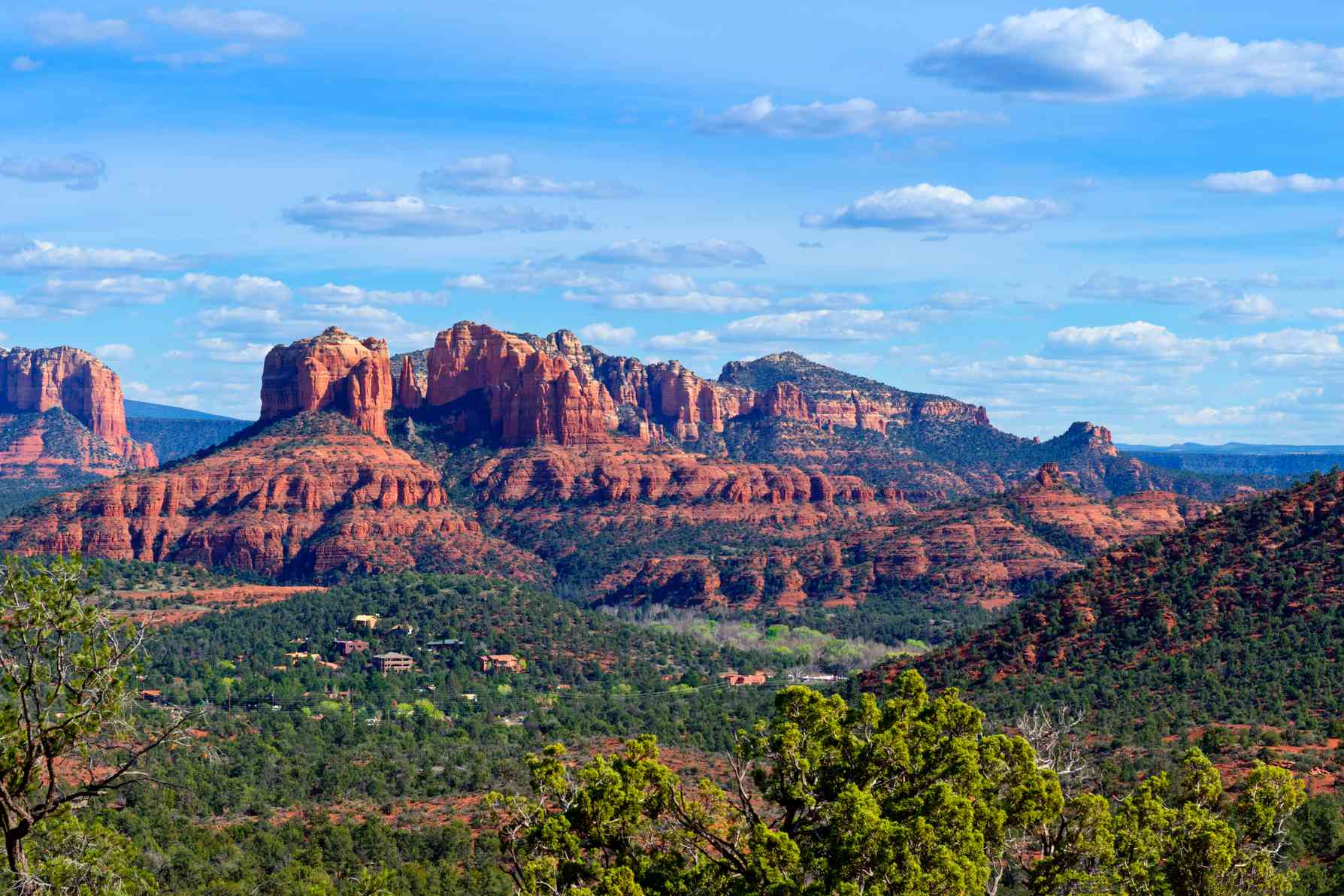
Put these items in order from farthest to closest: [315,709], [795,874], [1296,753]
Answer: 1. [315,709]
2. [1296,753]
3. [795,874]

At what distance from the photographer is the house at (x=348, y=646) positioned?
16925 cm

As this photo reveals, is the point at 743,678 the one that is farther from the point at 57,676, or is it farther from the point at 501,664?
the point at 57,676

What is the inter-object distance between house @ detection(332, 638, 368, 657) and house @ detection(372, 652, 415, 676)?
256cm

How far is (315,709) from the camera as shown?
143000mm

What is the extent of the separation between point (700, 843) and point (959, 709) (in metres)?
7.87

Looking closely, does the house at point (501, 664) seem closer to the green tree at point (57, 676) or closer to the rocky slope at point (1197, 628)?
the rocky slope at point (1197, 628)

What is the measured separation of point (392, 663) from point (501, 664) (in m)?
11.4

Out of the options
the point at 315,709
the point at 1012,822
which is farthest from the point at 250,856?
the point at 315,709

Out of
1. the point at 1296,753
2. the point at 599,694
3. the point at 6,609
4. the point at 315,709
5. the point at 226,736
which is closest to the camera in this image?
the point at 6,609

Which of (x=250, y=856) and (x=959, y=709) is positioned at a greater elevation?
(x=959, y=709)

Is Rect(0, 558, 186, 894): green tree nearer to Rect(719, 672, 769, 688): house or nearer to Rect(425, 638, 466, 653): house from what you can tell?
Rect(719, 672, 769, 688): house

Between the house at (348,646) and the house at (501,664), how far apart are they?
12269 millimetres

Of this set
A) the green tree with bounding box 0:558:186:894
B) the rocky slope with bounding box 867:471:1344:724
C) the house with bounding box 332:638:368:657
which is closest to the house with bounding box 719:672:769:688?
the house with bounding box 332:638:368:657

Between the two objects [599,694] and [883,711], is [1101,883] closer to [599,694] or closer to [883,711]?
[883,711]
